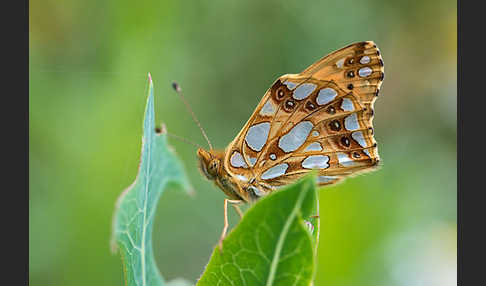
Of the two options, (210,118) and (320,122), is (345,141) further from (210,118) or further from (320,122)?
(210,118)

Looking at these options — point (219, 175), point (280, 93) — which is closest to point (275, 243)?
point (219, 175)

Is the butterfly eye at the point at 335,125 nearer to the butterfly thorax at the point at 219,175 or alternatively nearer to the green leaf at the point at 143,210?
the butterfly thorax at the point at 219,175

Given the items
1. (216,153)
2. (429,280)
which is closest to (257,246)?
(216,153)

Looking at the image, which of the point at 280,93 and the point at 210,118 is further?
the point at 210,118

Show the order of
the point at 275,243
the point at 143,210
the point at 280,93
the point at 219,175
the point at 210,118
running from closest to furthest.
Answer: the point at 275,243 < the point at 143,210 < the point at 219,175 < the point at 280,93 < the point at 210,118

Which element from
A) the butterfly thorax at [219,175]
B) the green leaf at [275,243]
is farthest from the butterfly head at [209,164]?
the green leaf at [275,243]

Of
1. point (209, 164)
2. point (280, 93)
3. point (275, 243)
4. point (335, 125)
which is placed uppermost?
point (280, 93)

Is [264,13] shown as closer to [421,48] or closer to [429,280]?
[421,48]

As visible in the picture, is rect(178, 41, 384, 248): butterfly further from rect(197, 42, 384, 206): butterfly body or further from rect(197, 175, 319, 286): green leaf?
rect(197, 175, 319, 286): green leaf
